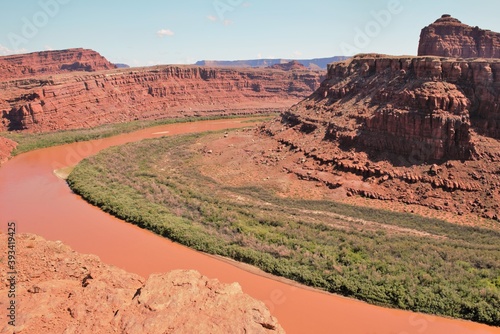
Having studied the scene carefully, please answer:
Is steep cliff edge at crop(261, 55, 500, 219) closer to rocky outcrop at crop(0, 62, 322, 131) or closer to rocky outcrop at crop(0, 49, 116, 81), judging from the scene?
rocky outcrop at crop(0, 62, 322, 131)

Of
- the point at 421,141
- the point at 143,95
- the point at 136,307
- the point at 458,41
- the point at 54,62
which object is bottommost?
the point at 136,307

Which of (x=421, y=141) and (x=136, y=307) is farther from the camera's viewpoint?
(x=421, y=141)

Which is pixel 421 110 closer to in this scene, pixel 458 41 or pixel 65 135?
pixel 458 41

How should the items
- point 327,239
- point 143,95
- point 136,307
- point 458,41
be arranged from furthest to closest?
point 143,95, point 458,41, point 327,239, point 136,307

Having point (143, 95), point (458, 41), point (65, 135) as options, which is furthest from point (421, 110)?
point (143, 95)

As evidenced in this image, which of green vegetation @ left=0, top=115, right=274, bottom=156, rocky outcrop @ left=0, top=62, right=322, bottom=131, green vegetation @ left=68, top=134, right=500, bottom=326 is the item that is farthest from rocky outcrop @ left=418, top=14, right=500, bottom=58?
green vegetation @ left=0, top=115, right=274, bottom=156

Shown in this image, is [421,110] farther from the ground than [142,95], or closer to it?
farther from the ground

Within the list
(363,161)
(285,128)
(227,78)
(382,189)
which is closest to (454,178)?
(382,189)

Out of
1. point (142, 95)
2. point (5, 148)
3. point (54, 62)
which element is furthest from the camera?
point (54, 62)
